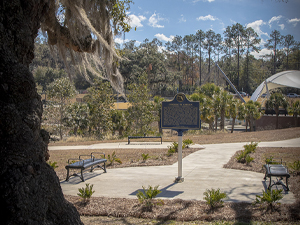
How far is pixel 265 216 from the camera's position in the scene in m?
4.51

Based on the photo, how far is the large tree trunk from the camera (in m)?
2.57

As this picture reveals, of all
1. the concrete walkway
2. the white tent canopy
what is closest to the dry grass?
the concrete walkway

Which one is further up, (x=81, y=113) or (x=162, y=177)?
(x=81, y=113)

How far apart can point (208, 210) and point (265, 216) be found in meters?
0.94

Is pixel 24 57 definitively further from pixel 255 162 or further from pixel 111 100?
pixel 111 100

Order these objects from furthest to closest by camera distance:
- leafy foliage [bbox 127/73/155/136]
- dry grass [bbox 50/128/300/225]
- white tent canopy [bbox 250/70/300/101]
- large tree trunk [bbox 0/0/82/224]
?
white tent canopy [bbox 250/70/300/101] < leafy foliage [bbox 127/73/155/136] < dry grass [bbox 50/128/300/225] < large tree trunk [bbox 0/0/82/224]

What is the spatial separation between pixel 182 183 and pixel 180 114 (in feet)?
5.88

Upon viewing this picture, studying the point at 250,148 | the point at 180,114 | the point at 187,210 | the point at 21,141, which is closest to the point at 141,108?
the point at 250,148

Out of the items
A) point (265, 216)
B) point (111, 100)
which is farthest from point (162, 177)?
point (111, 100)

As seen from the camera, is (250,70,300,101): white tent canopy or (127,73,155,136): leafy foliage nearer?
(127,73,155,136): leafy foliage

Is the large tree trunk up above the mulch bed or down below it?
above

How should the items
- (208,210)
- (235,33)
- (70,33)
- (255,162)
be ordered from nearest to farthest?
(208,210) → (70,33) → (255,162) → (235,33)

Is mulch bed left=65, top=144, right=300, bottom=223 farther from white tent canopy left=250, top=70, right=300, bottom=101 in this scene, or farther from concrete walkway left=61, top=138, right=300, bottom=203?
white tent canopy left=250, top=70, right=300, bottom=101

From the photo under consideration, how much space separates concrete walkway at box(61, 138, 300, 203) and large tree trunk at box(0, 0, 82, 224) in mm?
3172
